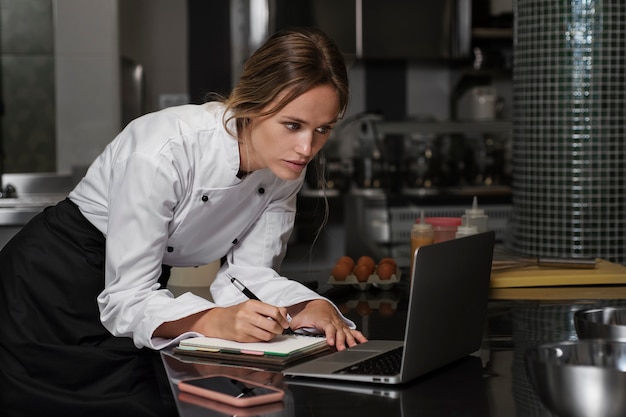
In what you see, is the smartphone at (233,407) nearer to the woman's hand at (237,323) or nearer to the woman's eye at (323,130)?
the woman's hand at (237,323)

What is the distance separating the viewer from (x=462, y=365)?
4.91 ft

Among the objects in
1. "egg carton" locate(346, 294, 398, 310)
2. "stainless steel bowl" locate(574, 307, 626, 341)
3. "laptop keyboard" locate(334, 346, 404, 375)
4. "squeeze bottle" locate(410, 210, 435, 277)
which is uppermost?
"squeeze bottle" locate(410, 210, 435, 277)

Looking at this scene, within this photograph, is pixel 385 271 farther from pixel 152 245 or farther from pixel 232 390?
pixel 232 390

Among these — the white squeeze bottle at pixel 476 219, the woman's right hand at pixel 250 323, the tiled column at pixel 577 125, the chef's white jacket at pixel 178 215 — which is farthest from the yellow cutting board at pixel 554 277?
the woman's right hand at pixel 250 323

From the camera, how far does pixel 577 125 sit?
2.76m

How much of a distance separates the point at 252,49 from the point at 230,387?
3.60 m

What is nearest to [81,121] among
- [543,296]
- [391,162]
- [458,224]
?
[391,162]

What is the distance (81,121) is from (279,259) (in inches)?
111

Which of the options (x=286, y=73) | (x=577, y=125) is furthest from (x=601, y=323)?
(x=577, y=125)

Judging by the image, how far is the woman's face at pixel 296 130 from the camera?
1.63 m

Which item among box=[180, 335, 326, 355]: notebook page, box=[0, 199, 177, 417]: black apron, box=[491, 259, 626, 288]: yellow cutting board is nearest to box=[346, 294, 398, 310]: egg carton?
box=[491, 259, 626, 288]: yellow cutting board

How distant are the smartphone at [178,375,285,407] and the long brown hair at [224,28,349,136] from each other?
511 millimetres

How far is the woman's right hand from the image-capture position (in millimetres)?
1533

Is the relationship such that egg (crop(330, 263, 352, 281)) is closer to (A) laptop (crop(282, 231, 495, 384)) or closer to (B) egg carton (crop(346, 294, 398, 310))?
(B) egg carton (crop(346, 294, 398, 310))
